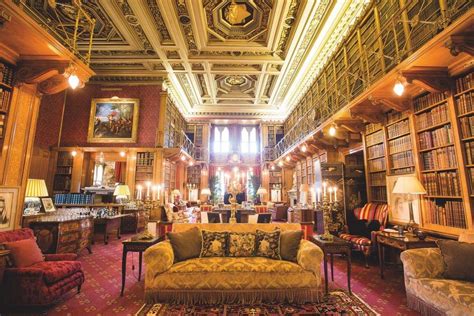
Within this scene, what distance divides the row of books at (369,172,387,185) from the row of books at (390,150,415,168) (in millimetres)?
455

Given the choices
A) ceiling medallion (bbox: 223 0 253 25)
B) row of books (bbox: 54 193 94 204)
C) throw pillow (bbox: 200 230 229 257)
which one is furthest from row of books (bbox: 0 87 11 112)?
ceiling medallion (bbox: 223 0 253 25)

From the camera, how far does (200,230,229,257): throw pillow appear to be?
323cm

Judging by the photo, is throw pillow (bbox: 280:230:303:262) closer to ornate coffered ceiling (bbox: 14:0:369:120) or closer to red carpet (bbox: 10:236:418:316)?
red carpet (bbox: 10:236:418:316)

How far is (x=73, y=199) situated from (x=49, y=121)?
3.80m

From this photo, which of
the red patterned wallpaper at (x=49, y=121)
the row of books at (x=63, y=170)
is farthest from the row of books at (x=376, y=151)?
the red patterned wallpaper at (x=49, y=121)

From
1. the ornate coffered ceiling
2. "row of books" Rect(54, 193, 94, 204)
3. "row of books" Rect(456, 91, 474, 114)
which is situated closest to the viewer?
"row of books" Rect(456, 91, 474, 114)

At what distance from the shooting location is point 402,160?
4.38m

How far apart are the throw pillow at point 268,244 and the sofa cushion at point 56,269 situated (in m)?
2.38

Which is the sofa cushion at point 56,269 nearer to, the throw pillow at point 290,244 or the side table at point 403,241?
the throw pillow at point 290,244

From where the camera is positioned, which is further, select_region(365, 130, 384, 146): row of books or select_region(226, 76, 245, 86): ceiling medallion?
select_region(226, 76, 245, 86): ceiling medallion

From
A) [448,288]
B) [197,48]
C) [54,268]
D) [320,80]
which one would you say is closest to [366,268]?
[448,288]

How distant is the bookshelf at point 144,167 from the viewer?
8867 mm

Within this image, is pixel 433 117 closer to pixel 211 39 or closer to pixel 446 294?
pixel 446 294

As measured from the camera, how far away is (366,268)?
4.11 metres
